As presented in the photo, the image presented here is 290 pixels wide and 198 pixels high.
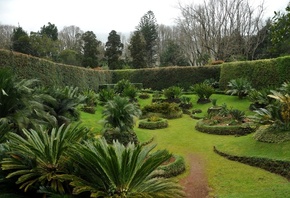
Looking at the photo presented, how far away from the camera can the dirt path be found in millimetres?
6202

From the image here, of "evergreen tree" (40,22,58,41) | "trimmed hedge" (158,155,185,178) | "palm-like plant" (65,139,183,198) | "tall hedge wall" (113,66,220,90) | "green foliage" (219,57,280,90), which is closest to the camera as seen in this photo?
"palm-like plant" (65,139,183,198)

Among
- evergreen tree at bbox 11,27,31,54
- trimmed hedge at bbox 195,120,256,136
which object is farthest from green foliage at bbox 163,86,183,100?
evergreen tree at bbox 11,27,31,54

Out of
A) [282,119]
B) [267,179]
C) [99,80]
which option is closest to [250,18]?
[99,80]

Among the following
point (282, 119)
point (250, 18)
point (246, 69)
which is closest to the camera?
point (282, 119)

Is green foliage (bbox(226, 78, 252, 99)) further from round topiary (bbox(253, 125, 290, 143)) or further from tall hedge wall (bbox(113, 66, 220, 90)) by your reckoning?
round topiary (bbox(253, 125, 290, 143))

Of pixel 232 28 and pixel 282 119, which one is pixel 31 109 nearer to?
pixel 282 119

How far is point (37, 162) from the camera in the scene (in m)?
3.69

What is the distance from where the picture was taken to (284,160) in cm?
732

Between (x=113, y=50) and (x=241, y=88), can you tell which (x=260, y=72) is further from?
(x=113, y=50)

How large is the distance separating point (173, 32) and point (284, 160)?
2211 inches

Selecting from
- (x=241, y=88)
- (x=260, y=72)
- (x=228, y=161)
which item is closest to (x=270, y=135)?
(x=228, y=161)

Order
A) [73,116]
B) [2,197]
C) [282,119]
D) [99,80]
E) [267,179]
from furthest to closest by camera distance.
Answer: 1. [99,80]
2. [73,116]
3. [282,119]
4. [267,179]
5. [2,197]

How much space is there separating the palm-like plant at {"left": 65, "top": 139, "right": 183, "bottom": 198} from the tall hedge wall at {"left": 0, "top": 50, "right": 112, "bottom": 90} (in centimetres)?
1322

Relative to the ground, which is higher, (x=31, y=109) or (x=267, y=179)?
(x=31, y=109)
